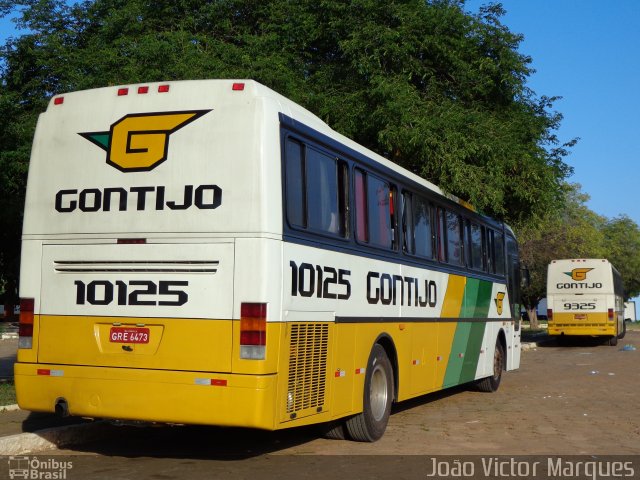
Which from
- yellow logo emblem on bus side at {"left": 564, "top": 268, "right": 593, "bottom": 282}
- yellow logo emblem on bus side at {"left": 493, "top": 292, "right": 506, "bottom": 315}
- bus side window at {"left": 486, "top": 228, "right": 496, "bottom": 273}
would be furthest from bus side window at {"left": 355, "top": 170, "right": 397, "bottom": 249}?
yellow logo emblem on bus side at {"left": 564, "top": 268, "right": 593, "bottom": 282}

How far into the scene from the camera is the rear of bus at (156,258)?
757cm

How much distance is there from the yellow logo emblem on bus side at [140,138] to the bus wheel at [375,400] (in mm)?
3477

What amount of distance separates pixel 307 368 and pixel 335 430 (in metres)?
1.90

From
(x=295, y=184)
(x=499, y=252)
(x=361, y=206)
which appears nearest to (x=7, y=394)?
(x=361, y=206)

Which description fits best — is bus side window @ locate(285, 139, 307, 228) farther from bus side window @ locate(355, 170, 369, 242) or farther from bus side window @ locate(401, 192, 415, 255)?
bus side window @ locate(401, 192, 415, 255)

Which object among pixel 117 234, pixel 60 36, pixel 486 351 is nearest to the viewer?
pixel 117 234

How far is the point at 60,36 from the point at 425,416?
1462 cm

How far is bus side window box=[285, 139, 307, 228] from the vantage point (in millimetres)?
8094

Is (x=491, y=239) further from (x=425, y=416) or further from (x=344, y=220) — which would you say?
(x=344, y=220)

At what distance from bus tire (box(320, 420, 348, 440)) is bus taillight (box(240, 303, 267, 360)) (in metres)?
2.63

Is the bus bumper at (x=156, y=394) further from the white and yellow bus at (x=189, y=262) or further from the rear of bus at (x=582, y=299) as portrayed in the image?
the rear of bus at (x=582, y=299)

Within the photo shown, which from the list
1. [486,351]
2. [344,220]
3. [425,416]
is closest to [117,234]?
[344,220]

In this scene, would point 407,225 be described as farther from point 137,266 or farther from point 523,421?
point 137,266

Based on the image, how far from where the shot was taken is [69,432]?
9.27 meters
